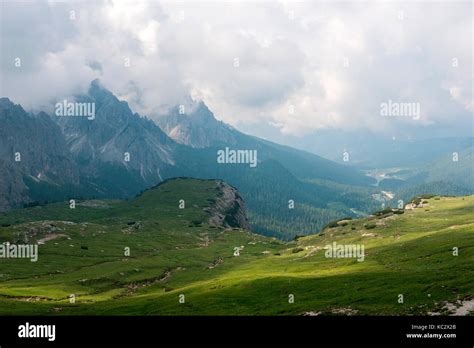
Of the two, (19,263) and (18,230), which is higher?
(18,230)

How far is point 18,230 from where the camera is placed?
197000 millimetres

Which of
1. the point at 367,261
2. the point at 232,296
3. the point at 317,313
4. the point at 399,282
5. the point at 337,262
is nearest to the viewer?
the point at 317,313

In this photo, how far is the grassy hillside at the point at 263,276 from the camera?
66375mm

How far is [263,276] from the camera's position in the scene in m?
104

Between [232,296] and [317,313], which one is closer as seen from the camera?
[317,313]

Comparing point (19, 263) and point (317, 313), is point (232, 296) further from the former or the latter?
point (19, 263)

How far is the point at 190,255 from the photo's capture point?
7323 inches

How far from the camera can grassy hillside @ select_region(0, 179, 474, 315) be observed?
2613 inches
